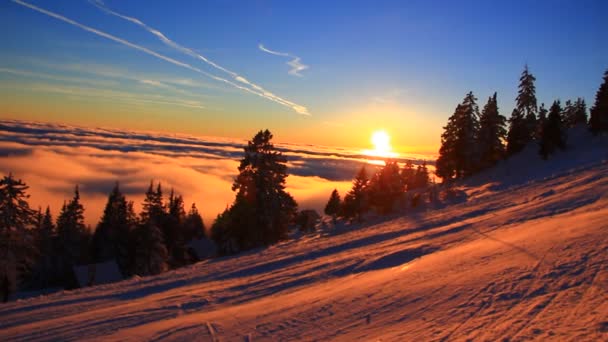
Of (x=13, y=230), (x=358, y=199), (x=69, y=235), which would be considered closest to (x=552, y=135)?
(x=358, y=199)

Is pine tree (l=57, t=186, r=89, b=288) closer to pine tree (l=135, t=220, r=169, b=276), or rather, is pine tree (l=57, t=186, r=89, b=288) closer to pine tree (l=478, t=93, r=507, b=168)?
pine tree (l=135, t=220, r=169, b=276)

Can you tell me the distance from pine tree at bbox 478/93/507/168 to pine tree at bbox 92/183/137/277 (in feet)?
159

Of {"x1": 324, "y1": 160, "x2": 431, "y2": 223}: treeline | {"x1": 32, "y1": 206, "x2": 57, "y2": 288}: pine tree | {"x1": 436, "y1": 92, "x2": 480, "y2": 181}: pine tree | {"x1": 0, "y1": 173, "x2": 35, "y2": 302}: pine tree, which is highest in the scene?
{"x1": 436, "y1": 92, "x2": 480, "y2": 181}: pine tree

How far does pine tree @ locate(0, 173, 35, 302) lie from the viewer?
72.5ft

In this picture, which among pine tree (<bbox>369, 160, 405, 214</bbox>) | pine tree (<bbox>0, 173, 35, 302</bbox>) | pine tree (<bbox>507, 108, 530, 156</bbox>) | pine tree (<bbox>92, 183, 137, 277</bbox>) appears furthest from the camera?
pine tree (<bbox>92, 183, 137, 277</bbox>)

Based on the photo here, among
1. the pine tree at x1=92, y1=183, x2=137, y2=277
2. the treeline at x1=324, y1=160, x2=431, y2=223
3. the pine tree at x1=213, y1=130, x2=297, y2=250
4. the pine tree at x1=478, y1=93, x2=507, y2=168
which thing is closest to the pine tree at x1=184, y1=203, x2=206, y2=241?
the pine tree at x1=92, y1=183, x2=137, y2=277

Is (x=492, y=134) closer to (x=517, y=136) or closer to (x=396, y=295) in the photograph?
(x=517, y=136)

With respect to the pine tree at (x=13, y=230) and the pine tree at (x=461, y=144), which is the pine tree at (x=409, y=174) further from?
the pine tree at (x=13, y=230)

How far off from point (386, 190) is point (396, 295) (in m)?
30.3

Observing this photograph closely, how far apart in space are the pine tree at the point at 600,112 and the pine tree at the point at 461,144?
12600 millimetres

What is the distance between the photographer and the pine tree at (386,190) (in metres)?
37.8

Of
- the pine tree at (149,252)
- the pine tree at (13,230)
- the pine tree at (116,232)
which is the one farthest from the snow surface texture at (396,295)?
the pine tree at (116,232)

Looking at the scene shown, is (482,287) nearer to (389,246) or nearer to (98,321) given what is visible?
(389,246)

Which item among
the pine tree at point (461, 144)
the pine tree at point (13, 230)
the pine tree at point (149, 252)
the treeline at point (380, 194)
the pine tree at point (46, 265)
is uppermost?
the pine tree at point (461, 144)
